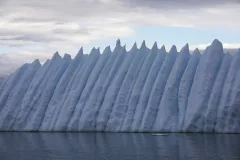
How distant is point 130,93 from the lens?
206ft

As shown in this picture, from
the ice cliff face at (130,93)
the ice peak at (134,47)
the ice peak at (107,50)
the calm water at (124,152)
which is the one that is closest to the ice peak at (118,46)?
the ice cliff face at (130,93)

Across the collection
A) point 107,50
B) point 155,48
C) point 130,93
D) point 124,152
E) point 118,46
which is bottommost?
point 124,152

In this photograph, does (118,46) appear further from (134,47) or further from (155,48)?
(155,48)

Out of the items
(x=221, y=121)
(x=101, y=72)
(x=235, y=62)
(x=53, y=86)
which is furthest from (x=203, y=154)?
(x=53, y=86)

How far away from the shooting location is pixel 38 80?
74000 millimetres

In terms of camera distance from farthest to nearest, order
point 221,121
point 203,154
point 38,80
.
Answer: point 38,80, point 221,121, point 203,154

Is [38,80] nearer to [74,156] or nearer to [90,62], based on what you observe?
[90,62]

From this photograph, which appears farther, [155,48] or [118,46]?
[118,46]

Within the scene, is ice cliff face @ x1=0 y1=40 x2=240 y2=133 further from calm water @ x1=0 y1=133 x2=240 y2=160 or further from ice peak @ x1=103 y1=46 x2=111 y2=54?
calm water @ x1=0 y1=133 x2=240 y2=160

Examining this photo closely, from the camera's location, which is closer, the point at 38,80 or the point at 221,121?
the point at 221,121

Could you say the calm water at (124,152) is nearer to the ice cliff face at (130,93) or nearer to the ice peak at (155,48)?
the ice cliff face at (130,93)

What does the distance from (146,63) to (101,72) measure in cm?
663

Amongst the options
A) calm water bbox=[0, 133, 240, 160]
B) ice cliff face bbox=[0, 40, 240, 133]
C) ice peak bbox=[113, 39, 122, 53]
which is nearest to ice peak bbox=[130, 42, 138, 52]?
ice cliff face bbox=[0, 40, 240, 133]

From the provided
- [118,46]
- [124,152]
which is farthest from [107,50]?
[124,152]
